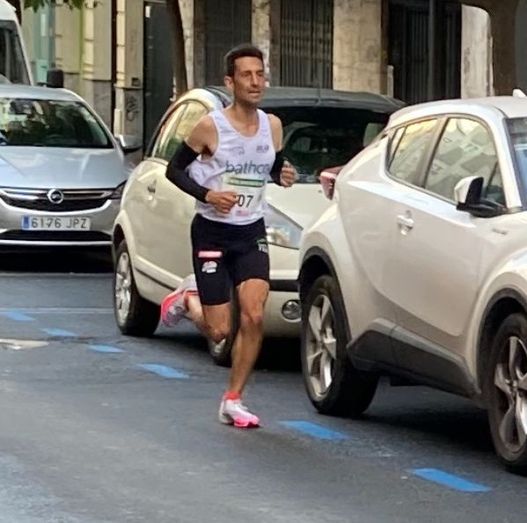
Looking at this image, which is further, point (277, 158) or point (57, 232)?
point (57, 232)

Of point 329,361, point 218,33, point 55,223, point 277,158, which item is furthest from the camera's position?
point 218,33

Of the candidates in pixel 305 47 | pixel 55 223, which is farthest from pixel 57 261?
pixel 305 47

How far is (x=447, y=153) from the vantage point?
29.5 feet

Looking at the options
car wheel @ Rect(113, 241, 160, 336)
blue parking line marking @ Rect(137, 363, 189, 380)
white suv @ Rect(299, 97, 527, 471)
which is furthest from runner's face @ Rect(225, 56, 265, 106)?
car wheel @ Rect(113, 241, 160, 336)

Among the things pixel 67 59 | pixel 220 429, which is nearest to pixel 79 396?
pixel 220 429

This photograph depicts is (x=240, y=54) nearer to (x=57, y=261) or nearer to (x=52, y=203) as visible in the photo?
(x=52, y=203)

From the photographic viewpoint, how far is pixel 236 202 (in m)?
9.09

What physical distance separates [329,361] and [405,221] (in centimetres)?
116

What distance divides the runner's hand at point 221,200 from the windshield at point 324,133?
3.01m

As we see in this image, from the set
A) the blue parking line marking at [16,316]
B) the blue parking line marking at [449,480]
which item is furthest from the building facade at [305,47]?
the blue parking line marking at [449,480]

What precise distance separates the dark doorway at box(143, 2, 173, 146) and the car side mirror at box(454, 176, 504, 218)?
1076 inches

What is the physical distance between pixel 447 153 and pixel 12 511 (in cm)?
294

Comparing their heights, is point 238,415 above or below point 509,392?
below

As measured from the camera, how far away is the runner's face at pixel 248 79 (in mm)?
9109
